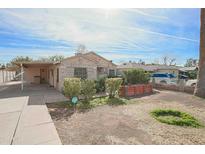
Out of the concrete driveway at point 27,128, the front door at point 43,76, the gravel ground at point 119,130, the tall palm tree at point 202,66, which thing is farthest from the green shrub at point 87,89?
the front door at point 43,76

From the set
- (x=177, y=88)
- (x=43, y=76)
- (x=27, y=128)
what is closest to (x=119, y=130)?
(x=27, y=128)

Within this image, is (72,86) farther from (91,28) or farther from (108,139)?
(108,139)

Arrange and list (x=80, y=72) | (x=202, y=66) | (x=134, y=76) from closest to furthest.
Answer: (x=202, y=66) → (x=134, y=76) → (x=80, y=72)

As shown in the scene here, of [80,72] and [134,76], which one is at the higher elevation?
[80,72]

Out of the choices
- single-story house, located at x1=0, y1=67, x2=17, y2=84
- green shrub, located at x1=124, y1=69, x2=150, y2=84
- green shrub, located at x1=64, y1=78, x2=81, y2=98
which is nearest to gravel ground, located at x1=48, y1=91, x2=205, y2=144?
green shrub, located at x1=64, y1=78, x2=81, y2=98

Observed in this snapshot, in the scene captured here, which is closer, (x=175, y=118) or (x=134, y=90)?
(x=175, y=118)

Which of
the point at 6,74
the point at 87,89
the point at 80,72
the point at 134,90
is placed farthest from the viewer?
the point at 6,74

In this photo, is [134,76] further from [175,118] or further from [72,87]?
[175,118]

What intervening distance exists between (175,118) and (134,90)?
5.62m

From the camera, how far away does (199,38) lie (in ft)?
34.4

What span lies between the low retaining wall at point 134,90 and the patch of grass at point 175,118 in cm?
435

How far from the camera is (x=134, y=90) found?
11.6 m
